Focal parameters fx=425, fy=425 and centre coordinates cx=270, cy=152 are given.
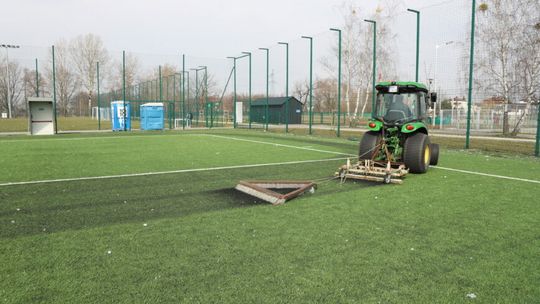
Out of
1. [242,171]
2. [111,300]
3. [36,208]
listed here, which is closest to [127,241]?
[111,300]

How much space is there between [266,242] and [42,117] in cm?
2182

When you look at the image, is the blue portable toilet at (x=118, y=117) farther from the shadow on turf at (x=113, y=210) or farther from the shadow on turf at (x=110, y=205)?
the shadow on turf at (x=113, y=210)

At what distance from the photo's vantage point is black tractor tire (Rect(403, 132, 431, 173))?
9.09 metres

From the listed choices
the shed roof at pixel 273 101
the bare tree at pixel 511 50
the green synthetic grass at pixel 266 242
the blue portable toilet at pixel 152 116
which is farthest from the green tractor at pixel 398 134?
the shed roof at pixel 273 101

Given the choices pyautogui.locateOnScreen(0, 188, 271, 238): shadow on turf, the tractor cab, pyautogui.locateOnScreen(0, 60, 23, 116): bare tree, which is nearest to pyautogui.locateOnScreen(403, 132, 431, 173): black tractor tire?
the tractor cab

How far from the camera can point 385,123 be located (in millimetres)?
9641

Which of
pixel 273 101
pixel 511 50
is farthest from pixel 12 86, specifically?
pixel 511 50

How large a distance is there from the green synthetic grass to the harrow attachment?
0.27m

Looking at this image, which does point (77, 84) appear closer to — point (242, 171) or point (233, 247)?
point (242, 171)

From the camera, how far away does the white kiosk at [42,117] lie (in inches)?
878

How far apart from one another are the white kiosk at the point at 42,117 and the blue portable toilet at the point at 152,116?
22.3 ft

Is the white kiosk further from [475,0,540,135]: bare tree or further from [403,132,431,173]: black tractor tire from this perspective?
[475,0,540,135]: bare tree

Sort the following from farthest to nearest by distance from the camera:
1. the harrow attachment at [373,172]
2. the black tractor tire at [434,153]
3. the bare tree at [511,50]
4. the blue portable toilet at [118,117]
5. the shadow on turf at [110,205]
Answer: the blue portable toilet at [118,117]
the bare tree at [511,50]
the black tractor tire at [434,153]
the harrow attachment at [373,172]
the shadow on turf at [110,205]

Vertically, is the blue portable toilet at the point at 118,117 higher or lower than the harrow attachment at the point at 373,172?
higher
